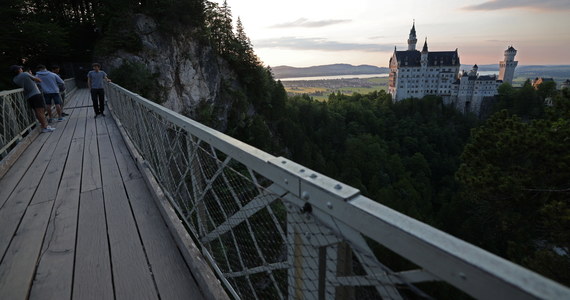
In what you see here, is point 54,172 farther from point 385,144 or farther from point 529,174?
point 385,144

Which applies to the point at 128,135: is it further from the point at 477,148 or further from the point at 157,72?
the point at 157,72

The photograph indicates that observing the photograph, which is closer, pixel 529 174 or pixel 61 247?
pixel 61 247

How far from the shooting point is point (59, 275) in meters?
2.23

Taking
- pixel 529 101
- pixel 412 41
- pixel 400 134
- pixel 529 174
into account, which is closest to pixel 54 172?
pixel 529 174

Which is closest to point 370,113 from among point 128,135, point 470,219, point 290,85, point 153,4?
point 470,219

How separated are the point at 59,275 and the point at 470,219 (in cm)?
3549

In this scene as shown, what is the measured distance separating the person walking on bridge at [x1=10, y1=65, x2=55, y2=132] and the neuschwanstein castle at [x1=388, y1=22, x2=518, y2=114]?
7518 cm

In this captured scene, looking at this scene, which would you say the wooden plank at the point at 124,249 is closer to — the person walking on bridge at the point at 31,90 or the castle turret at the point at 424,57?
the person walking on bridge at the point at 31,90

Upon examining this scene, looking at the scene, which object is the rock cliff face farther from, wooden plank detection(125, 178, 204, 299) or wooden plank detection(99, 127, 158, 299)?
wooden plank detection(125, 178, 204, 299)

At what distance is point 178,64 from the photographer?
22203 millimetres

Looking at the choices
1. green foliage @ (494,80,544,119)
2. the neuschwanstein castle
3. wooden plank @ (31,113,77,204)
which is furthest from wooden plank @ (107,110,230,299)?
the neuschwanstein castle

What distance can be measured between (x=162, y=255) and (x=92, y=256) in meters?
0.59

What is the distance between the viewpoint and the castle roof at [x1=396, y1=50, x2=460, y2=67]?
68.5 meters

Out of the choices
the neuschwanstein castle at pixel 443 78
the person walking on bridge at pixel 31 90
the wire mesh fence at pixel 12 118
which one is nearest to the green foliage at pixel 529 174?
the wire mesh fence at pixel 12 118
